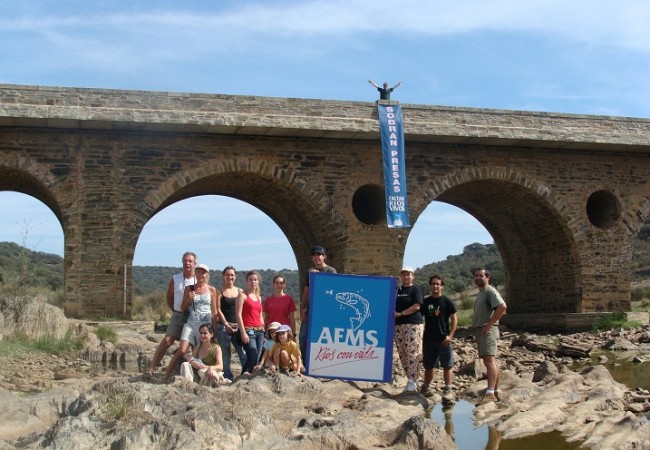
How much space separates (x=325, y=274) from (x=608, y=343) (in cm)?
882

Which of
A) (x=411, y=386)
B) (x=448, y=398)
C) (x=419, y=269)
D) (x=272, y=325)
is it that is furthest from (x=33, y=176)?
(x=419, y=269)

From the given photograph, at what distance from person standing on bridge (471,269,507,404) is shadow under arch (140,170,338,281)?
774 cm

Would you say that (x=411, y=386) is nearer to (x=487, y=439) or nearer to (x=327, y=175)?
(x=487, y=439)

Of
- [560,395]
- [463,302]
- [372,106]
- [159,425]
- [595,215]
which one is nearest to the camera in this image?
[159,425]

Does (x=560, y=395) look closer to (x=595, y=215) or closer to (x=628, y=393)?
(x=628, y=393)

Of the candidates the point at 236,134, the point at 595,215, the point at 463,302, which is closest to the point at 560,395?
the point at 236,134

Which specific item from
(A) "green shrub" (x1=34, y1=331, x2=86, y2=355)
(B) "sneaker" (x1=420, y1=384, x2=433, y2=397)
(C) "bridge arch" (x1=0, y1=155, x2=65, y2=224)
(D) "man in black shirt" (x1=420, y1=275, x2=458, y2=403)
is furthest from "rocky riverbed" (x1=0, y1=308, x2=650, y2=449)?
(C) "bridge arch" (x1=0, y1=155, x2=65, y2=224)

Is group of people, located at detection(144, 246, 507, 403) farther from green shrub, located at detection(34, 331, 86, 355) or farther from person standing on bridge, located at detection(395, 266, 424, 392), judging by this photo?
green shrub, located at detection(34, 331, 86, 355)

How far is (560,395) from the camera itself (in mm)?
9055

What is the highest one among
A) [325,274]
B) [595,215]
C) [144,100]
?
[144,100]

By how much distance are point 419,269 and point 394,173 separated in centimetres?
3763

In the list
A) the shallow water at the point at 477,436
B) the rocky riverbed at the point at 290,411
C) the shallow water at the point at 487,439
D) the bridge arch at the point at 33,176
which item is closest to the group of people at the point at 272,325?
the rocky riverbed at the point at 290,411

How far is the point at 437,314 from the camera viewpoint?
9.60m

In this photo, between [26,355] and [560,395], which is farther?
[26,355]
